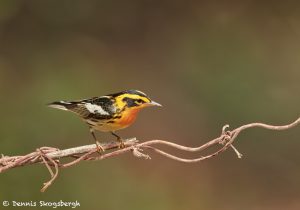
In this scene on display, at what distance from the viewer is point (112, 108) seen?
10.4 feet

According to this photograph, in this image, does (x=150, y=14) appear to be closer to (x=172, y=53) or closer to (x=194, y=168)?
(x=172, y=53)

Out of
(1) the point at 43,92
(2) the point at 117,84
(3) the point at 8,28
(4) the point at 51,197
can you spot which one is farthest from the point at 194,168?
(3) the point at 8,28

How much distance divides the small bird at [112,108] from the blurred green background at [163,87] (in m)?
2.70

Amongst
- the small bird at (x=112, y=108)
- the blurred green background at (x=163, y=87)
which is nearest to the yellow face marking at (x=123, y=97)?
the small bird at (x=112, y=108)

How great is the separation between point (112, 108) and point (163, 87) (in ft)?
19.3

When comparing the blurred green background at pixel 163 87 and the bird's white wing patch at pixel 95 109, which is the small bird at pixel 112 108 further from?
the blurred green background at pixel 163 87

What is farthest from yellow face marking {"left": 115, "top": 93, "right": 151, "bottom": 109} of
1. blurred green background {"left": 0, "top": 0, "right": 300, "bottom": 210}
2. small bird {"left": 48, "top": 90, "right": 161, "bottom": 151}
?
blurred green background {"left": 0, "top": 0, "right": 300, "bottom": 210}

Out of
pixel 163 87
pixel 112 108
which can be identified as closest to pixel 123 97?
pixel 112 108

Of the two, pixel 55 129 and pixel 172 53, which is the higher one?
pixel 172 53

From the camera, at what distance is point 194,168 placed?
27.0 ft

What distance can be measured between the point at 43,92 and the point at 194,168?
2002 mm

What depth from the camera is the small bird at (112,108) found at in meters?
3.13

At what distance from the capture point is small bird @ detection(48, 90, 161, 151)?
3127 millimetres

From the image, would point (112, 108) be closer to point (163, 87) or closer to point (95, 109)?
point (95, 109)
